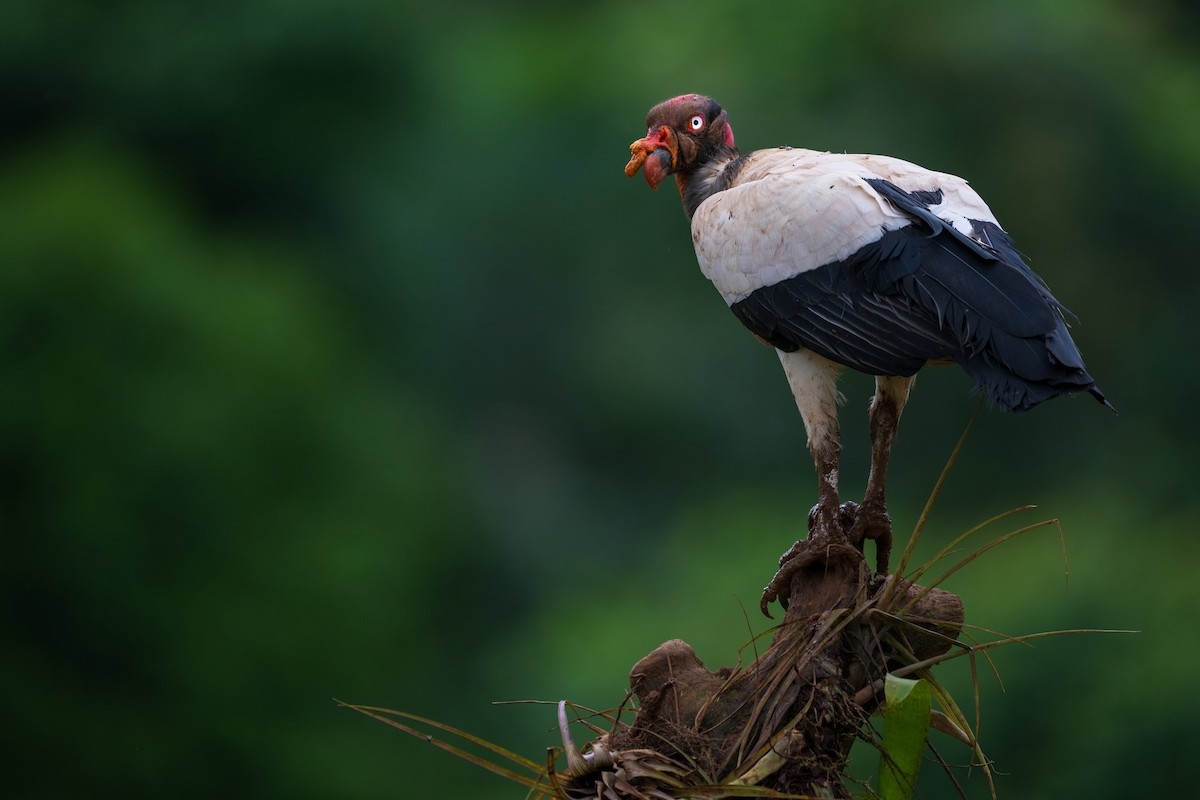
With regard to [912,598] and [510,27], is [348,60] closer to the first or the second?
[510,27]

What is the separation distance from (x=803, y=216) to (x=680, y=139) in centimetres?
64

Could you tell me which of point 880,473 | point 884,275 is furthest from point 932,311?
point 880,473

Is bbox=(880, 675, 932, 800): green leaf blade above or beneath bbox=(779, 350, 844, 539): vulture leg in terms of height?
beneath

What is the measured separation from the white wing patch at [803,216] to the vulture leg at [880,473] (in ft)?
1.25

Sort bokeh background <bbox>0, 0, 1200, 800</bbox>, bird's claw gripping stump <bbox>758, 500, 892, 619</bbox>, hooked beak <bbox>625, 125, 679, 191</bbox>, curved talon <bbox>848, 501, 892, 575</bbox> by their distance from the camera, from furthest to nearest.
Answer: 1. bokeh background <bbox>0, 0, 1200, 800</bbox>
2. hooked beak <bbox>625, 125, 679, 191</bbox>
3. curved talon <bbox>848, 501, 892, 575</bbox>
4. bird's claw gripping stump <bbox>758, 500, 892, 619</bbox>

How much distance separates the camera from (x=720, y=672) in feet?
9.34

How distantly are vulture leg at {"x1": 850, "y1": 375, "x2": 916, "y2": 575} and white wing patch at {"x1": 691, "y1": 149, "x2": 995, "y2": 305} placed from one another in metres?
Answer: 0.38

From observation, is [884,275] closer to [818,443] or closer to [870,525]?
[818,443]

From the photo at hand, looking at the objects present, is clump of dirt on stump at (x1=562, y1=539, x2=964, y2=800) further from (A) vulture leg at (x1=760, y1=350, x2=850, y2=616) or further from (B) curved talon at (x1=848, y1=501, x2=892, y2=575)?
(B) curved talon at (x1=848, y1=501, x2=892, y2=575)

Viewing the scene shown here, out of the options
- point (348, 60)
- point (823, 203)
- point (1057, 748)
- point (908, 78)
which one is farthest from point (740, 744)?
point (348, 60)

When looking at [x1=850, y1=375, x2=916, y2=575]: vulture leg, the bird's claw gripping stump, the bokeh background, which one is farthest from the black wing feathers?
the bokeh background

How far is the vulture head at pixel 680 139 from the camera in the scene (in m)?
3.58

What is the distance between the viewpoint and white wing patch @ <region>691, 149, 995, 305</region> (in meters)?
3.01

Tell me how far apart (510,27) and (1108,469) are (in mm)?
4182
